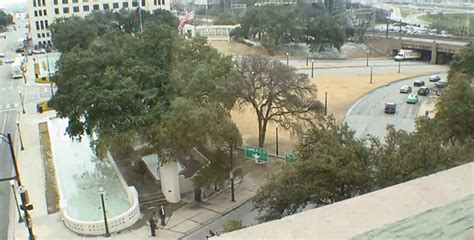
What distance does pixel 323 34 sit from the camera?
79.1 metres

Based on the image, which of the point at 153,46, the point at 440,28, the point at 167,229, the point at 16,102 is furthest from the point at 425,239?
the point at 440,28

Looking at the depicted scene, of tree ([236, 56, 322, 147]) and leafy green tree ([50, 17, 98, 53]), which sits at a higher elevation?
leafy green tree ([50, 17, 98, 53])

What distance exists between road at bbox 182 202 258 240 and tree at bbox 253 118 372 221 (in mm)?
4001

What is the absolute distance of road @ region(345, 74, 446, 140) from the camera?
3912 cm

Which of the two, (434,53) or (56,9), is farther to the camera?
Result: (56,9)

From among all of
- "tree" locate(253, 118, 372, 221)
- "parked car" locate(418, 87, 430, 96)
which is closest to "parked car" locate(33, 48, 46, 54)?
"parked car" locate(418, 87, 430, 96)

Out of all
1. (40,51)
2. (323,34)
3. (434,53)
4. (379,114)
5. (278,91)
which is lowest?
(379,114)

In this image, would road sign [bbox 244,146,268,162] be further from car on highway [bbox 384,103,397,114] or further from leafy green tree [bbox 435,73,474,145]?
car on highway [bbox 384,103,397,114]

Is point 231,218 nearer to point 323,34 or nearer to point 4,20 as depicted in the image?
point 323,34

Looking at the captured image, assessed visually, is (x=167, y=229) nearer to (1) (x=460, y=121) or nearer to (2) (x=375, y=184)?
(2) (x=375, y=184)

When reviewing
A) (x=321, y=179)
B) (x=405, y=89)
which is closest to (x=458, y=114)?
(x=321, y=179)

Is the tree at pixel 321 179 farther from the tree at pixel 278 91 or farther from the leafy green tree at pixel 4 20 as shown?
the leafy green tree at pixel 4 20

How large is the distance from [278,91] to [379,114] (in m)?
15.4

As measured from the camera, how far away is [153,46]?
105 feet
